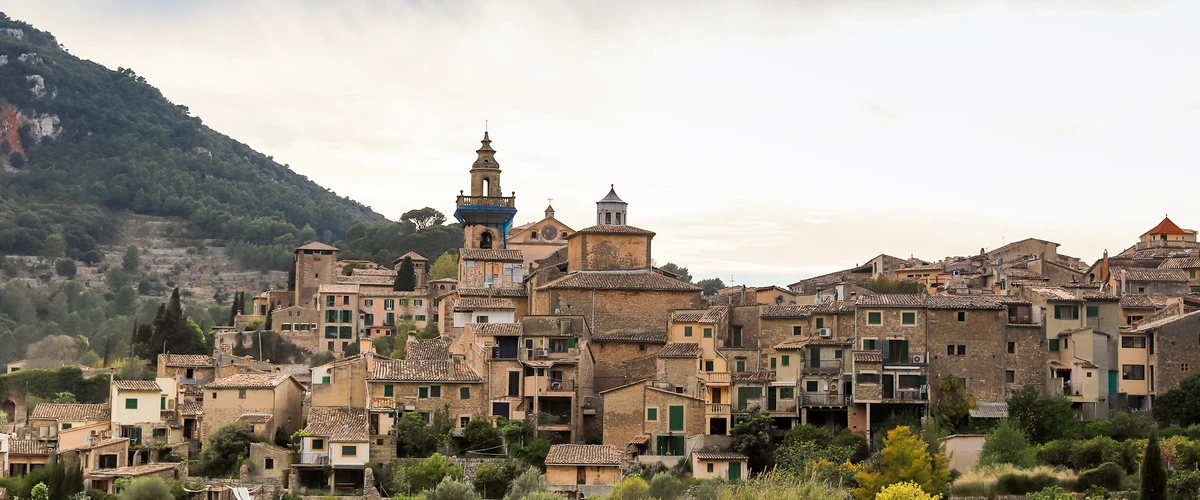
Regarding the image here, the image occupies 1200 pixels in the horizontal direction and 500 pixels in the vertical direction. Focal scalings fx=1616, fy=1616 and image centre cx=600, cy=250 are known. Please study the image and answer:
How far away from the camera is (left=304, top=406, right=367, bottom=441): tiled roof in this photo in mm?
50594

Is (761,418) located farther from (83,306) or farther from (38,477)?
(83,306)

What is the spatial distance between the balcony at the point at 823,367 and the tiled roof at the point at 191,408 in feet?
67.1

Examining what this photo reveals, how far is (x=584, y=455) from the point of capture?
48812mm

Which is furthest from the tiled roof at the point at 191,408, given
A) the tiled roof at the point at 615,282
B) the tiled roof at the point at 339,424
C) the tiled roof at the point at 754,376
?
the tiled roof at the point at 754,376

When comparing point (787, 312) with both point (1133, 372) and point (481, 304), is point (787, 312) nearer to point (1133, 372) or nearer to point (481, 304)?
point (1133, 372)

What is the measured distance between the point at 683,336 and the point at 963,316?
9.22 metres

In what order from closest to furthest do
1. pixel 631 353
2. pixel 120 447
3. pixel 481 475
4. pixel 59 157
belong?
pixel 481 475, pixel 120 447, pixel 631 353, pixel 59 157

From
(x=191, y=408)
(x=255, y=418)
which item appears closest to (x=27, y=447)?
(x=191, y=408)

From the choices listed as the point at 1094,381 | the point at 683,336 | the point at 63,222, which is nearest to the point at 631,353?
the point at 683,336

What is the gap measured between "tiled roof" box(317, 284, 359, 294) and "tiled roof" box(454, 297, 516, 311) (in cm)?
1969

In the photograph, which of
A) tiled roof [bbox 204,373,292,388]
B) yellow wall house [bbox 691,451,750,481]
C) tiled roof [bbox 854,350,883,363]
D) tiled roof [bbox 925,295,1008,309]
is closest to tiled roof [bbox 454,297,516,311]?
tiled roof [bbox 204,373,292,388]

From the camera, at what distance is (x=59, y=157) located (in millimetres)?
178625

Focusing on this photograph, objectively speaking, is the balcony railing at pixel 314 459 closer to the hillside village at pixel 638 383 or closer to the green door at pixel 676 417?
the hillside village at pixel 638 383

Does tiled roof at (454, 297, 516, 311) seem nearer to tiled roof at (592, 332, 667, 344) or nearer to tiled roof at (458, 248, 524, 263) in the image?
tiled roof at (592, 332, 667, 344)
